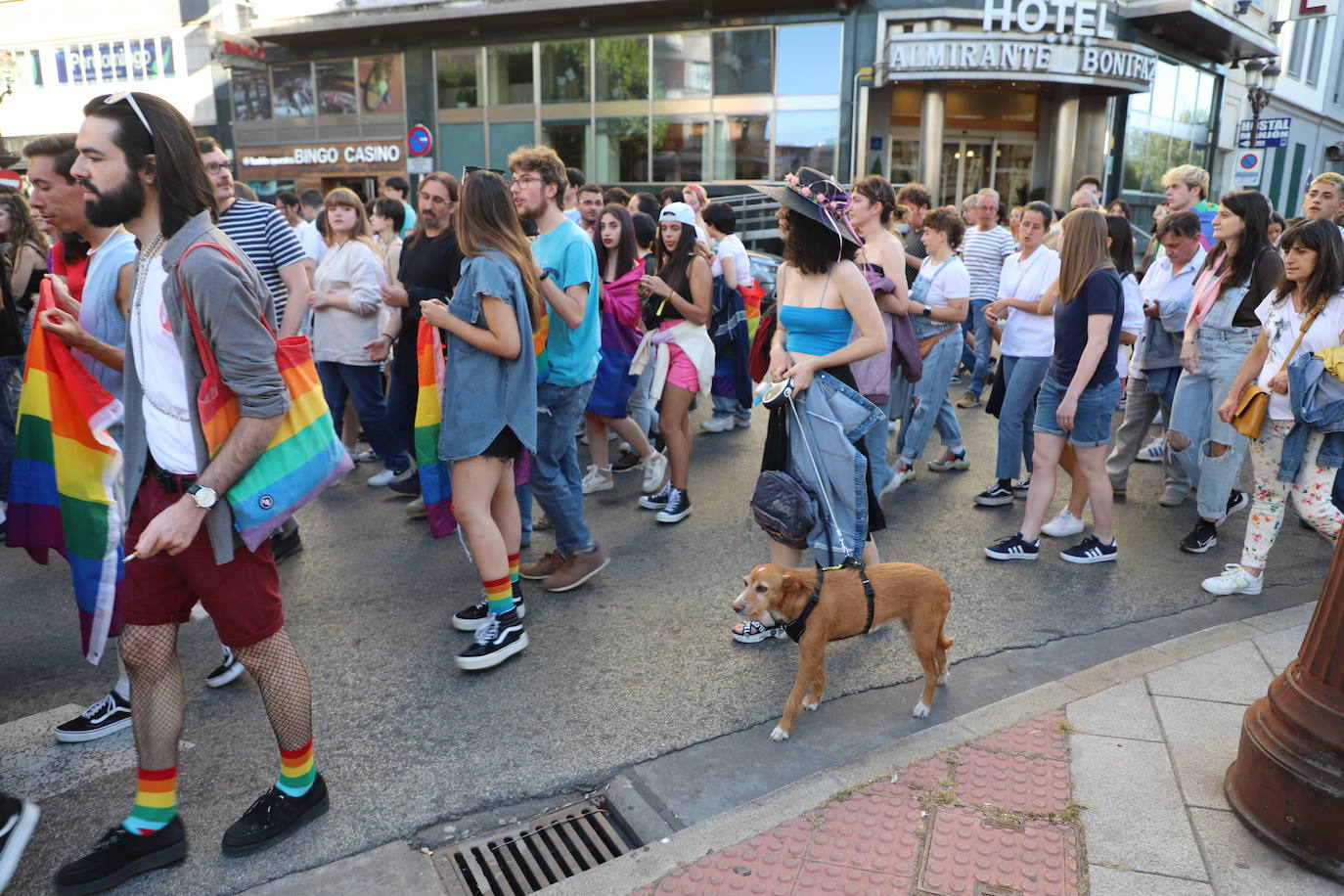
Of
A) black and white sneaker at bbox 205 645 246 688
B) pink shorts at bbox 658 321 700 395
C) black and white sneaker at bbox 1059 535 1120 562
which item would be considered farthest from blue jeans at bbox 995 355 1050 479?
black and white sneaker at bbox 205 645 246 688

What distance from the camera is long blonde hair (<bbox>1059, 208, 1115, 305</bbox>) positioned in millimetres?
4727

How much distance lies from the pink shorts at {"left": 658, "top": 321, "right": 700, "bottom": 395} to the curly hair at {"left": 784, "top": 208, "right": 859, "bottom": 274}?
1948mm

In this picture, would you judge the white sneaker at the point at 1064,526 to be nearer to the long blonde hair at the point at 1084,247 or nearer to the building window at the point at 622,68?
the long blonde hair at the point at 1084,247

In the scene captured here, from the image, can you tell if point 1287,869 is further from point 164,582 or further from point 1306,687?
point 164,582

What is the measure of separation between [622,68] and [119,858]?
2386cm

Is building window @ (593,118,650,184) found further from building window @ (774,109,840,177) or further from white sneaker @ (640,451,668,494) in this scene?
white sneaker @ (640,451,668,494)

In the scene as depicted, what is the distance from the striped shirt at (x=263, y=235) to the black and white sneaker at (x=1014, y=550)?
4015 mm

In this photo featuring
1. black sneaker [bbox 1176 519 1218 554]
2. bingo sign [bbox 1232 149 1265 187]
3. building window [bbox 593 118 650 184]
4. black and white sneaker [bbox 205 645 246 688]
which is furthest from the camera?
building window [bbox 593 118 650 184]

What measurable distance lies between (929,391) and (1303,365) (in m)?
2.51

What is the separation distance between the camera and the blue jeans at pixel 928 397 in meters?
6.46

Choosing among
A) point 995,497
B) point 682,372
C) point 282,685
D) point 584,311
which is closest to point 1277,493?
point 995,497

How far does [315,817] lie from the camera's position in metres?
2.87

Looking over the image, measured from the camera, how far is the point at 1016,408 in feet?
19.3

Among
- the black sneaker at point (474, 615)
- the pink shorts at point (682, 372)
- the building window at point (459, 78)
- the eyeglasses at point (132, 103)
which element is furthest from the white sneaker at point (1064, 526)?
the building window at point (459, 78)
